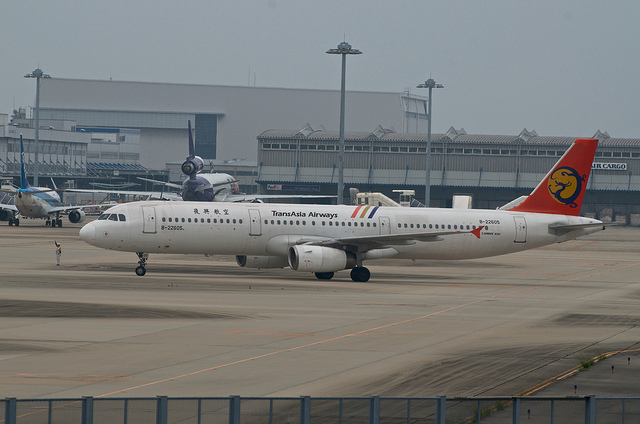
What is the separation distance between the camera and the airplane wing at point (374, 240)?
44000 millimetres

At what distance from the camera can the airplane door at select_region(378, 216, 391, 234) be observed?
46.8m

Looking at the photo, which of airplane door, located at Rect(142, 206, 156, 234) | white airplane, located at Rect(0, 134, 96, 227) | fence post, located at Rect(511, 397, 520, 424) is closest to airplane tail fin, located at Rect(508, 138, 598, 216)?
airplane door, located at Rect(142, 206, 156, 234)

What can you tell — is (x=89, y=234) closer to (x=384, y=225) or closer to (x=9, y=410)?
(x=384, y=225)

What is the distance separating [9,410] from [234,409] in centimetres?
329

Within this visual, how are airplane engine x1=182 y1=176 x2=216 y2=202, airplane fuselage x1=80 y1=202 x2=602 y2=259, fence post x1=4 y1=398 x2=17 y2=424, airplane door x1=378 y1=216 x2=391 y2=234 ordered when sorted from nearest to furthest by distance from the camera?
fence post x1=4 y1=398 x2=17 y2=424, airplane fuselage x1=80 y1=202 x2=602 y2=259, airplane door x1=378 y1=216 x2=391 y2=234, airplane engine x1=182 y1=176 x2=216 y2=202

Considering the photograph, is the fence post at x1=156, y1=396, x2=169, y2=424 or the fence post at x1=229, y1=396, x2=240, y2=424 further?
the fence post at x1=229, y1=396, x2=240, y2=424

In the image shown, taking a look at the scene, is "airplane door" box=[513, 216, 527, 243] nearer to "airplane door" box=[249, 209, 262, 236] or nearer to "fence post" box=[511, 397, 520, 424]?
"airplane door" box=[249, 209, 262, 236]

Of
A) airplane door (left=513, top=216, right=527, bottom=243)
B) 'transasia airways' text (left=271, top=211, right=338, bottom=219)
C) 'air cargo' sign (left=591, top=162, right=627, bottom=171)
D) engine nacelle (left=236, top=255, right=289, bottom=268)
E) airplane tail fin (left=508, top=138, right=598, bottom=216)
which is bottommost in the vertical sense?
engine nacelle (left=236, top=255, right=289, bottom=268)

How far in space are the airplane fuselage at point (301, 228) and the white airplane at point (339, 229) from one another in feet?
0.17

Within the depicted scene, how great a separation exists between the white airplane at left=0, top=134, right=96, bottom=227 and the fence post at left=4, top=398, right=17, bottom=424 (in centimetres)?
7875

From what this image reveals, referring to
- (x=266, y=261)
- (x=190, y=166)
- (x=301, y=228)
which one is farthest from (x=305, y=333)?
(x=190, y=166)

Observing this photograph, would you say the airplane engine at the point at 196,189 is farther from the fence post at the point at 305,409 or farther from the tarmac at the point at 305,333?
the fence post at the point at 305,409

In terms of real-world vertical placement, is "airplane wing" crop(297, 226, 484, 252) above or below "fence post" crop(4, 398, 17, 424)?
above

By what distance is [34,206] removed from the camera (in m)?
91.4
